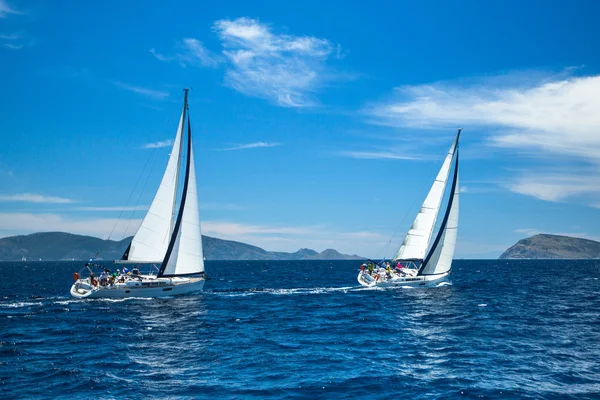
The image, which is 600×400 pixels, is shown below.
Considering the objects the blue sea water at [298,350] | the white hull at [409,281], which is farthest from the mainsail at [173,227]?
the white hull at [409,281]

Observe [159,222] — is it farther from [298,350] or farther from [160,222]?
[298,350]

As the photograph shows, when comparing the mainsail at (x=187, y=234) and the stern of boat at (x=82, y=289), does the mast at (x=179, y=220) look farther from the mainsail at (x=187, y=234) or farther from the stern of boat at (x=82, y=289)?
the stern of boat at (x=82, y=289)

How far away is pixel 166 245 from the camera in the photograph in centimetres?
4600

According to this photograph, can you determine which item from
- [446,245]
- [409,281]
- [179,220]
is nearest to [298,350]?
[179,220]

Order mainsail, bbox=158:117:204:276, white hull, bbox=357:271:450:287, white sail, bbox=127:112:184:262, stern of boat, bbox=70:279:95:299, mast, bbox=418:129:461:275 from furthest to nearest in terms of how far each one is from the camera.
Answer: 1. white hull, bbox=357:271:450:287
2. mast, bbox=418:129:461:275
3. mainsail, bbox=158:117:204:276
4. white sail, bbox=127:112:184:262
5. stern of boat, bbox=70:279:95:299

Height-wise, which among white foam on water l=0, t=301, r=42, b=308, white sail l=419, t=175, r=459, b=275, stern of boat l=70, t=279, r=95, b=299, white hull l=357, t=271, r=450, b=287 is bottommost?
white foam on water l=0, t=301, r=42, b=308

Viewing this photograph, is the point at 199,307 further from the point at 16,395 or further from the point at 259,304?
the point at 16,395

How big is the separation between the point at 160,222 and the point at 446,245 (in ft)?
99.9

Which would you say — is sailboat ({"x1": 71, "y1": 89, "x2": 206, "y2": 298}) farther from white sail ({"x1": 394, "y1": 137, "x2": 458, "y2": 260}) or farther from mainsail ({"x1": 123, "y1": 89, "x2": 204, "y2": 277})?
white sail ({"x1": 394, "y1": 137, "x2": 458, "y2": 260})

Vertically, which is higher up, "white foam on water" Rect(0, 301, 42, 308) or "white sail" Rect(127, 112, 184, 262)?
"white sail" Rect(127, 112, 184, 262)

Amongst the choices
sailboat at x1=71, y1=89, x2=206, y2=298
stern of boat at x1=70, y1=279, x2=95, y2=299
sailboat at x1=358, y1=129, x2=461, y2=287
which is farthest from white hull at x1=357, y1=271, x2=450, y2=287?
stern of boat at x1=70, y1=279, x2=95, y2=299

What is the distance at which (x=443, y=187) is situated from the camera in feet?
184

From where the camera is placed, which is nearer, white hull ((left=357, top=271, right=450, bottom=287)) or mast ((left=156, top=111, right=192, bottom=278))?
mast ((left=156, top=111, right=192, bottom=278))

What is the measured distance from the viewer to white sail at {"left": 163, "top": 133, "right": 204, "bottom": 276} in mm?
45625
